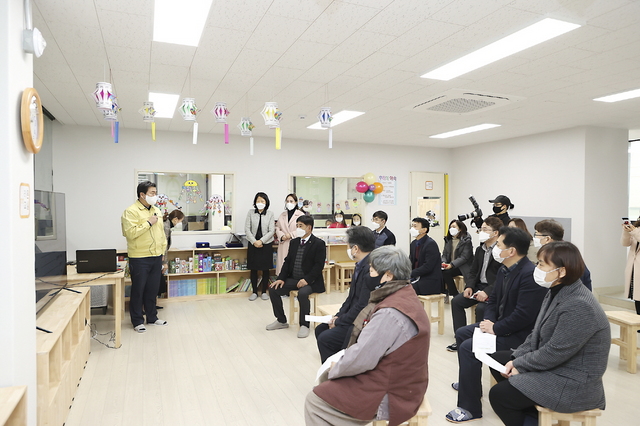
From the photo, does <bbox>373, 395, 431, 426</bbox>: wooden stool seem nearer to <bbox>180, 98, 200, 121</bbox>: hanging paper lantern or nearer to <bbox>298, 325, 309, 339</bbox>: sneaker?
<bbox>298, 325, 309, 339</bbox>: sneaker

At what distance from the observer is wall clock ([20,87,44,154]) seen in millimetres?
1941

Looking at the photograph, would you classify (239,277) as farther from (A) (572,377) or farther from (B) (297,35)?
(A) (572,377)

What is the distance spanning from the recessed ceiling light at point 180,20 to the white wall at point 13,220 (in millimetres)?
754

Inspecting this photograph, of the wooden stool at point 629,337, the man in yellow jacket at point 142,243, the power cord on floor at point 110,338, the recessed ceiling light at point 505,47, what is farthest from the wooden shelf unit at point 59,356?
the wooden stool at point 629,337

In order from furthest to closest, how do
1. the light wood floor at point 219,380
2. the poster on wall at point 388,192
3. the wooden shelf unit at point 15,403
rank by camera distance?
the poster on wall at point 388,192
the light wood floor at point 219,380
the wooden shelf unit at point 15,403

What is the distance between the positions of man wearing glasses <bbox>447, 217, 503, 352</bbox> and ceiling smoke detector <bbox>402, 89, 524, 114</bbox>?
1.33 m

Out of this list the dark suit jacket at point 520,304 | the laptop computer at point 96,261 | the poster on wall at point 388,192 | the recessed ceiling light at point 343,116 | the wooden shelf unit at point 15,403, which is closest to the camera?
the wooden shelf unit at point 15,403

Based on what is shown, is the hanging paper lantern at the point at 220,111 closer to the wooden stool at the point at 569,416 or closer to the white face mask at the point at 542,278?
the white face mask at the point at 542,278

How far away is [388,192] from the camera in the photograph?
8.15 meters

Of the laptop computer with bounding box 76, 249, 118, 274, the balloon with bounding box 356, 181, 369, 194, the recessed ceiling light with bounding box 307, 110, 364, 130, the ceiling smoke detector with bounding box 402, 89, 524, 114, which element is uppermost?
the recessed ceiling light with bounding box 307, 110, 364, 130

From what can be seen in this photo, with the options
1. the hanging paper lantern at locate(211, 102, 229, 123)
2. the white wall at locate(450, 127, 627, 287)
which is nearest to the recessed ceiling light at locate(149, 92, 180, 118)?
the hanging paper lantern at locate(211, 102, 229, 123)

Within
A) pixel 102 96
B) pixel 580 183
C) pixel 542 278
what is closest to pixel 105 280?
pixel 102 96

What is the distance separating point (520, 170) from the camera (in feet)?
23.4

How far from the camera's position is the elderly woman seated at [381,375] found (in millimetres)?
1919
